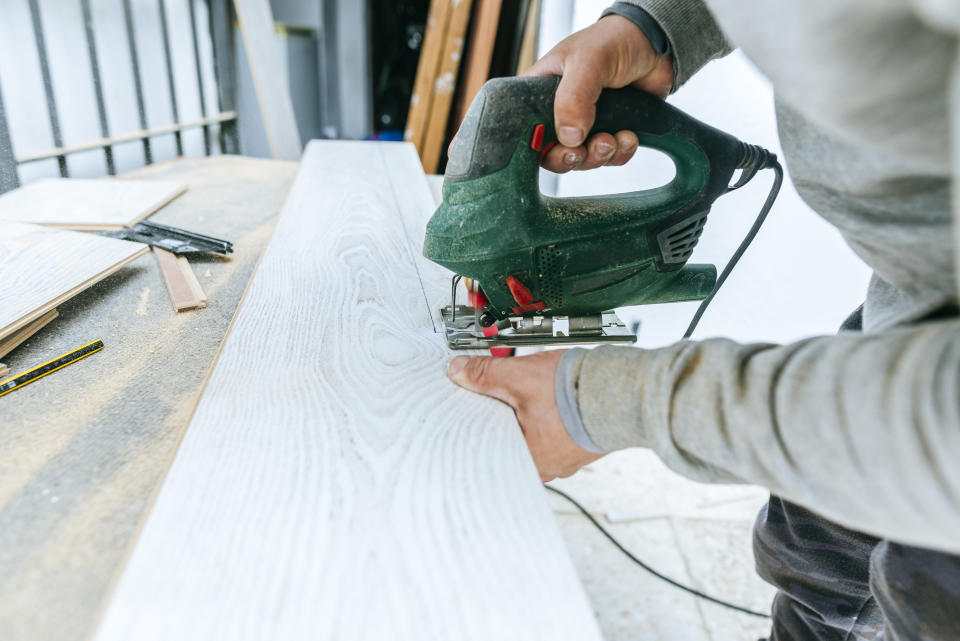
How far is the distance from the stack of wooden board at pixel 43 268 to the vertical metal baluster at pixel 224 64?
3.25 meters

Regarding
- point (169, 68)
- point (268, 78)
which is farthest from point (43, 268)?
point (169, 68)

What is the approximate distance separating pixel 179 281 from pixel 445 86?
301 cm

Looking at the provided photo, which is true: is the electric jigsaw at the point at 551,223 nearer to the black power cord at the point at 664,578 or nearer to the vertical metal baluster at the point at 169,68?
the black power cord at the point at 664,578

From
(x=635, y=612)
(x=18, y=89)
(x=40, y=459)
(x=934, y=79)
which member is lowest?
(x=635, y=612)

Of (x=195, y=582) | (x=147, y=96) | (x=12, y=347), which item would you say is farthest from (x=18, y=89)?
(x=195, y=582)

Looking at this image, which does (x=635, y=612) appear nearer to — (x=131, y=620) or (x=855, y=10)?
(x=131, y=620)

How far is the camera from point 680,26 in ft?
3.72

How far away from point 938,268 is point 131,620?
2.93 ft

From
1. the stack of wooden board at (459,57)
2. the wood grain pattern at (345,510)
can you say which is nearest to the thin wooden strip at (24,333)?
the wood grain pattern at (345,510)

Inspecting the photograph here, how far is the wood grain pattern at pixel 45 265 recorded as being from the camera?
1042 mm

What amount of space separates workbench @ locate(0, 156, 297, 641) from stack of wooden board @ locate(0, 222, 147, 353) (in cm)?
6

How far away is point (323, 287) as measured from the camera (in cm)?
119

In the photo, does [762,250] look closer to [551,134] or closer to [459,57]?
[551,134]

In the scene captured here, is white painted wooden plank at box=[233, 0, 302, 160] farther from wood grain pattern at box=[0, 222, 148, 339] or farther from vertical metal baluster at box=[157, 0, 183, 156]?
wood grain pattern at box=[0, 222, 148, 339]
